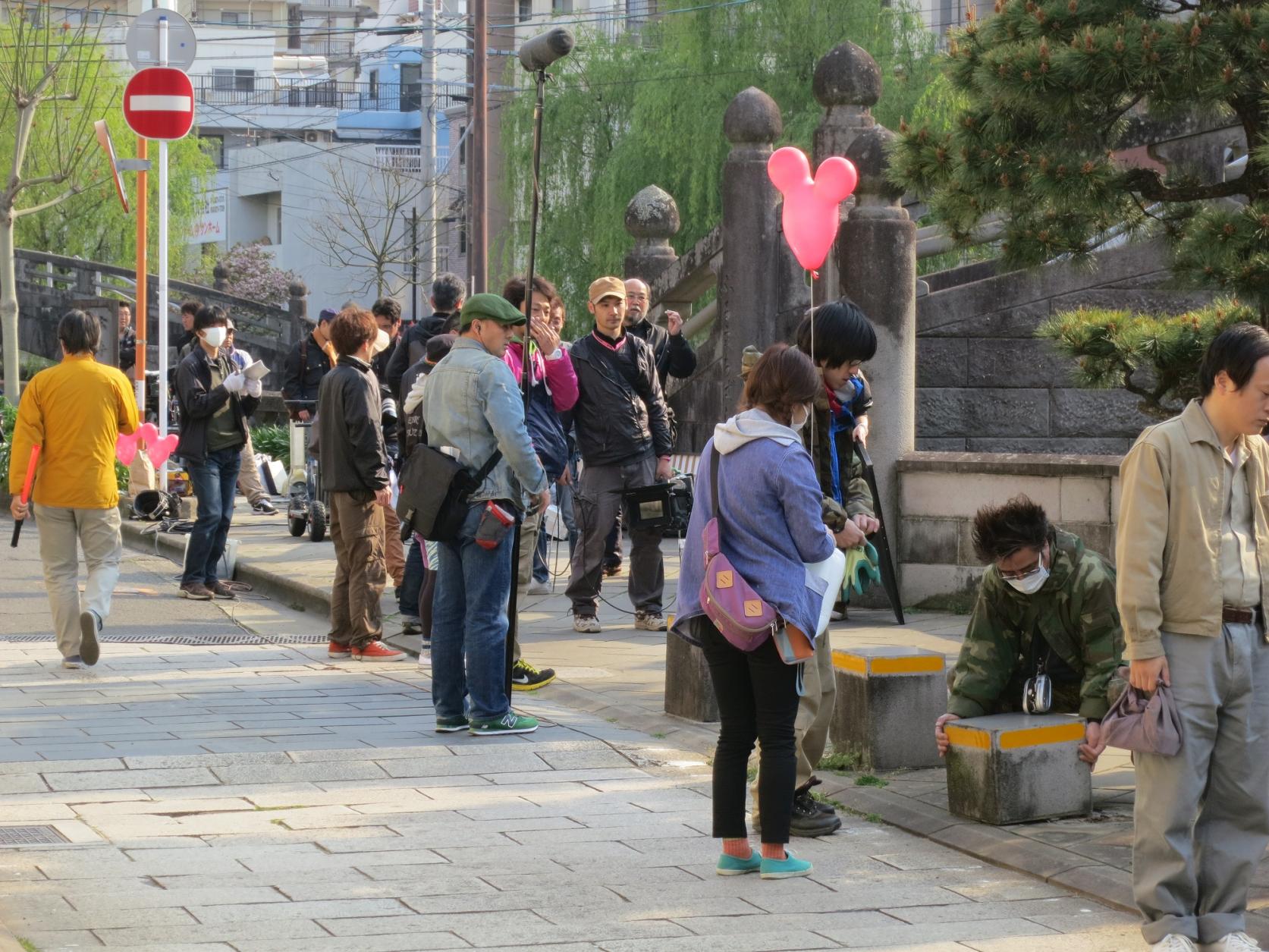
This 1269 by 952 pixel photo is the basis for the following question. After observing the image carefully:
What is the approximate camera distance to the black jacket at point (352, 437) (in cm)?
981

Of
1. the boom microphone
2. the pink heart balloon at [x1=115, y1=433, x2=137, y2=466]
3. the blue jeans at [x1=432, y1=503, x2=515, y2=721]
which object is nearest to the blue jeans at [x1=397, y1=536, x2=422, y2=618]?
the blue jeans at [x1=432, y1=503, x2=515, y2=721]

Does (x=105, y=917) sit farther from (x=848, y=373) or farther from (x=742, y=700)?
(x=848, y=373)

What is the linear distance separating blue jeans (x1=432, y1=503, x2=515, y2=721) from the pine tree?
2.37 m

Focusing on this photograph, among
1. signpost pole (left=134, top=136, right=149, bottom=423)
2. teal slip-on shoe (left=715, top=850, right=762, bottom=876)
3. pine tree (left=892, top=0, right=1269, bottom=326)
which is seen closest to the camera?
teal slip-on shoe (left=715, top=850, right=762, bottom=876)

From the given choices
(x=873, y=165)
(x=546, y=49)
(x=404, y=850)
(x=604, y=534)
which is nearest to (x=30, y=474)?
(x=604, y=534)

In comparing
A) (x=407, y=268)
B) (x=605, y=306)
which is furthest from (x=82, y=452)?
(x=407, y=268)

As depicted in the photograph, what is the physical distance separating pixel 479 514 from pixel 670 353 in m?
5.20

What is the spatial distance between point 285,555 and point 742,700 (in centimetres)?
941

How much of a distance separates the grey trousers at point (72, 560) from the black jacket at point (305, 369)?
19.5 ft

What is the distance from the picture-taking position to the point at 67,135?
37312mm

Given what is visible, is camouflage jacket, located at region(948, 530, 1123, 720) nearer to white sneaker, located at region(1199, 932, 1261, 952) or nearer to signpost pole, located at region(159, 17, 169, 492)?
white sneaker, located at region(1199, 932, 1261, 952)

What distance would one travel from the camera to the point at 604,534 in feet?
33.9

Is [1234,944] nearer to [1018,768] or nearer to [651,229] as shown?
[1018,768]

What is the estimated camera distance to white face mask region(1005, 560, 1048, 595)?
19.5 ft
